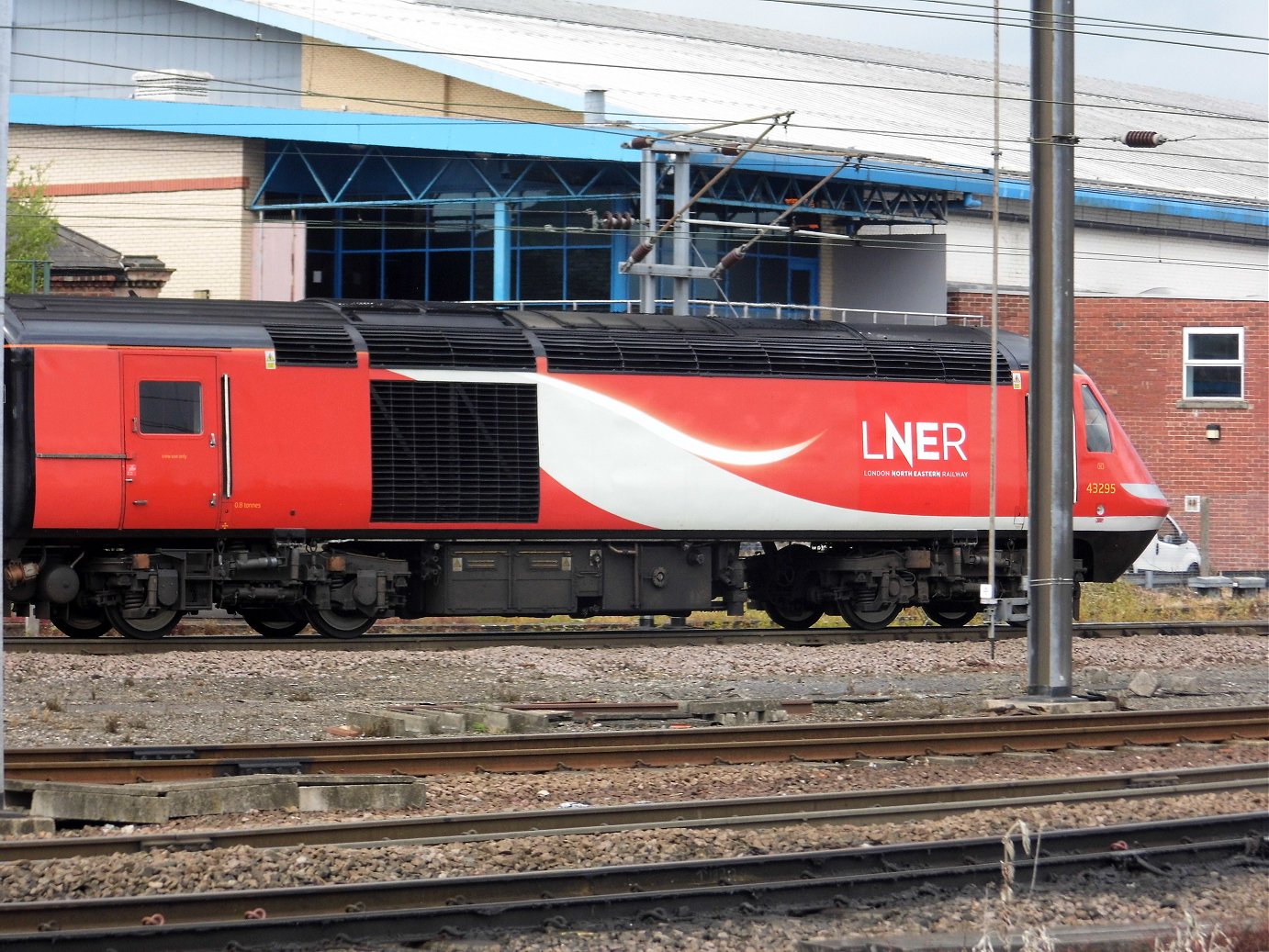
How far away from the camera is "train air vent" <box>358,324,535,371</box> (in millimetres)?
17609

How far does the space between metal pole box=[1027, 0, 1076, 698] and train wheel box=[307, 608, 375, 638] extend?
7.12 meters

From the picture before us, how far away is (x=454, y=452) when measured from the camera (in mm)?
17844

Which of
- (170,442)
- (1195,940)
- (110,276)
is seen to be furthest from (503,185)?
(1195,940)

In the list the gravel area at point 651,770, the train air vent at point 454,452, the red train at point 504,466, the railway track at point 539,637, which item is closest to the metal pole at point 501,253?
the railway track at point 539,637

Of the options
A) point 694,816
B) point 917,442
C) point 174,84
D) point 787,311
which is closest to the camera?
point 694,816

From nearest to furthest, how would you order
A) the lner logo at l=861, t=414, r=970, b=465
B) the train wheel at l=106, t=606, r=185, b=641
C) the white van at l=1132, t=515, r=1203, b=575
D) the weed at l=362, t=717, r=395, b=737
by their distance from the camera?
the weed at l=362, t=717, r=395, b=737 < the train wheel at l=106, t=606, r=185, b=641 < the lner logo at l=861, t=414, r=970, b=465 < the white van at l=1132, t=515, r=1203, b=575

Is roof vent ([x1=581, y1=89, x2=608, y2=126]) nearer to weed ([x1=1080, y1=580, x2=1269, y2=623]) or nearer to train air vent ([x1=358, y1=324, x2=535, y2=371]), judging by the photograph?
weed ([x1=1080, y1=580, x2=1269, y2=623])

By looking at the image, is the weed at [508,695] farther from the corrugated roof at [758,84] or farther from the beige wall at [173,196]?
the beige wall at [173,196]

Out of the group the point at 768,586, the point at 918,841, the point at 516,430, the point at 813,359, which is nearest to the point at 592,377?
the point at 516,430

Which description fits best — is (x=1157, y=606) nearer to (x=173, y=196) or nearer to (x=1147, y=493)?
(x=1147, y=493)

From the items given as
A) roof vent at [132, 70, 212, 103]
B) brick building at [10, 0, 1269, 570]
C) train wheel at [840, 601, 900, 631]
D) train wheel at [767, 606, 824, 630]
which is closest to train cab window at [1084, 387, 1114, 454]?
train wheel at [840, 601, 900, 631]

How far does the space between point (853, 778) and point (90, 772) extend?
188 inches

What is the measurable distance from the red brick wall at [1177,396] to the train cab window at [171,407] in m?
22.6

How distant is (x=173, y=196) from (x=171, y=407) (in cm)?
2179
